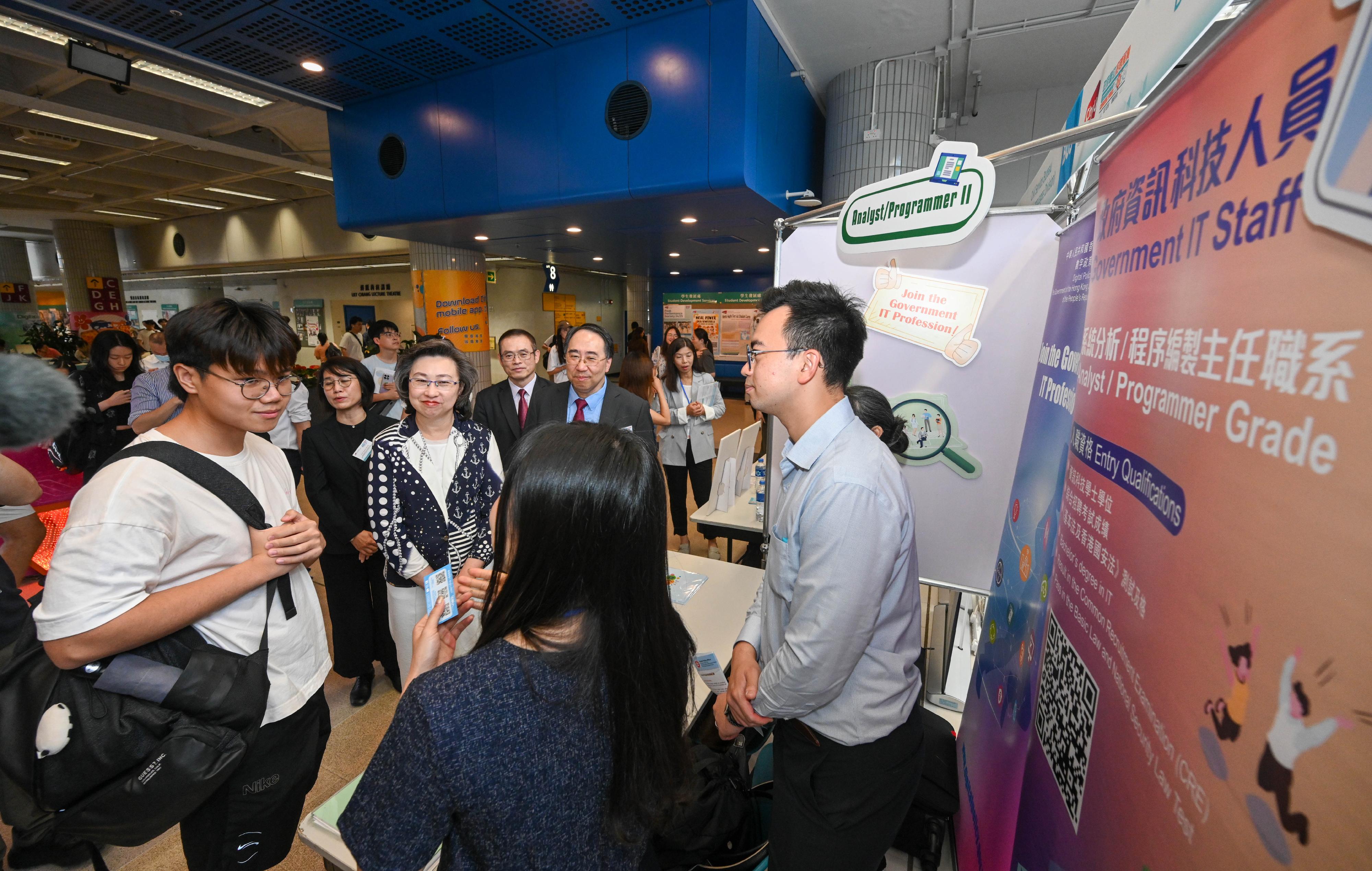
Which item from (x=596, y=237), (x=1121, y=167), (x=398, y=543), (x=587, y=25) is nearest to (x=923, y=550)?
(x=1121, y=167)

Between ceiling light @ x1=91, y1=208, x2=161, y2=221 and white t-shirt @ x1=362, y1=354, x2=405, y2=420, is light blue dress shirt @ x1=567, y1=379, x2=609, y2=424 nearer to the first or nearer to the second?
white t-shirt @ x1=362, y1=354, x2=405, y2=420

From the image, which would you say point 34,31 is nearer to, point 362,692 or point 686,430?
point 362,692

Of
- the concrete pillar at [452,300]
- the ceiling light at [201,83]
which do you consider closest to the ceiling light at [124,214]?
the ceiling light at [201,83]

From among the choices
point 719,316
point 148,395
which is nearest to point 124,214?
point 148,395

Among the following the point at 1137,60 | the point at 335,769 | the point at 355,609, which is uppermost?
the point at 1137,60

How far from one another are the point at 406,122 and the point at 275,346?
4.58m

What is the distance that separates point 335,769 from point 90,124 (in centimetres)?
798

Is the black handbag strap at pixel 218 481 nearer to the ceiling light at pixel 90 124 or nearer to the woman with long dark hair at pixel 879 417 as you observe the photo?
the woman with long dark hair at pixel 879 417

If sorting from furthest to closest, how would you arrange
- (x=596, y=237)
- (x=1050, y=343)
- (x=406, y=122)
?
(x=596, y=237)
(x=406, y=122)
(x=1050, y=343)

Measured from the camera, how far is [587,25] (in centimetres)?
380

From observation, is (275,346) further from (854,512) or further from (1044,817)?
(1044,817)

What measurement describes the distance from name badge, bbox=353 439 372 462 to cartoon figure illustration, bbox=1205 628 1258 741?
2489 mm

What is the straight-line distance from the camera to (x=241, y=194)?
921 centimetres

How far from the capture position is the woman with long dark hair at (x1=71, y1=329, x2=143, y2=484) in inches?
154
